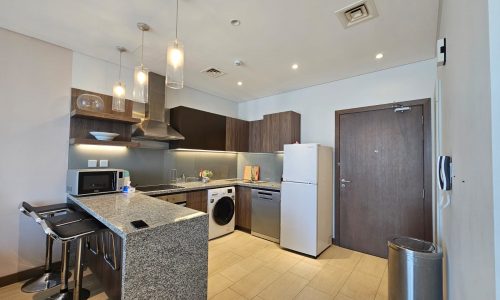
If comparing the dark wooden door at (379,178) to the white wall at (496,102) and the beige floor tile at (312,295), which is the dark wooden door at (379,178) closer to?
the beige floor tile at (312,295)

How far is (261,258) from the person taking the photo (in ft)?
9.32

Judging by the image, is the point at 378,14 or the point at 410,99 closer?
the point at 378,14

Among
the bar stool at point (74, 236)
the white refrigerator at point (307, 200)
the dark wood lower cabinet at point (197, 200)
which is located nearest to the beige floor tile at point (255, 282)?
the white refrigerator at point (307, 200)

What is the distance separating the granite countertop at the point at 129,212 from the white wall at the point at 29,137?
609mm

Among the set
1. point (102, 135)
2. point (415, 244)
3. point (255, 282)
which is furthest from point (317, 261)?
point (102, 135)

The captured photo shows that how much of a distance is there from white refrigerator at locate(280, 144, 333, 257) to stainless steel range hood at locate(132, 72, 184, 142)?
186 cm

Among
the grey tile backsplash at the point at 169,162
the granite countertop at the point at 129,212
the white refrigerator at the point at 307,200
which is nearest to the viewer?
the granite countertop at the point at 129,212

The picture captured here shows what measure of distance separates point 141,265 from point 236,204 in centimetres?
269

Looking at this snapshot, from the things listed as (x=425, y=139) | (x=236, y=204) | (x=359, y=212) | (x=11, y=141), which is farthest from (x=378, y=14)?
(x=11, y=141)

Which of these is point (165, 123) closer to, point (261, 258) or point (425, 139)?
point (261, 258)

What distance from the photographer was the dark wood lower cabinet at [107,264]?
62.5 inches

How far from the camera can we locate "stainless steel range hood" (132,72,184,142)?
119 inches

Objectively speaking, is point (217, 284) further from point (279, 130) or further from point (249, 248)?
point (279, 130)

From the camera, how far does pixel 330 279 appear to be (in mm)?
2352
